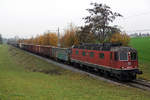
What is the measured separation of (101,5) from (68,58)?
37.1 ft

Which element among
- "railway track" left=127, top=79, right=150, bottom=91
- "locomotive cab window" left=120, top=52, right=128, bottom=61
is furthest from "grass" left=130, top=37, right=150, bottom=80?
"locomotive cab window" left=120, top=52, right=128, bottom=61

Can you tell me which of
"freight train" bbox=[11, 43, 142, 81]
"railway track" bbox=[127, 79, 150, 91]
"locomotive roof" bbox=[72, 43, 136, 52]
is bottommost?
"railway track" bbox=[127, 79, 150, 91]

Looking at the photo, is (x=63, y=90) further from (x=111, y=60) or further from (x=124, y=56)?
(x=124, y=56)

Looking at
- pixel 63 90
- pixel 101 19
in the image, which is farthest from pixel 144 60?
pixel 63 90

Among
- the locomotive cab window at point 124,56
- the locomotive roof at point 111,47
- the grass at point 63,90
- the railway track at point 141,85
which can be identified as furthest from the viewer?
the locomotive roof at point 111,47

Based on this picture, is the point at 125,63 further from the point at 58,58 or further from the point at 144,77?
the point at 58,58

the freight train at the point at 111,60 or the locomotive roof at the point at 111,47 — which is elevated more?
the locomotive roof at the point at 111,47

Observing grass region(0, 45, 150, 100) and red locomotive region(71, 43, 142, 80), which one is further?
red locomotive region(71, 43, 142, 80)

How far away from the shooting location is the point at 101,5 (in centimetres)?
3369

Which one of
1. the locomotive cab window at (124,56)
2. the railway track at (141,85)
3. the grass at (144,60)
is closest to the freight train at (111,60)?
the locomotive cab window at (124,56)

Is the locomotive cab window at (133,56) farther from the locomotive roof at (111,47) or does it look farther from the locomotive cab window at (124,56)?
the locomotive cab window at (124,56)

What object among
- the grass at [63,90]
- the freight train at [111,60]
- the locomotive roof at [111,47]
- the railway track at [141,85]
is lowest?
→ the railway track at [141,85]

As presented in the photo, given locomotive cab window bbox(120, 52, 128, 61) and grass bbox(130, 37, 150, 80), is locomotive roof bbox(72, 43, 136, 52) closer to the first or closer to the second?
locomotive cab window bbox(120, 52, 128, 61)

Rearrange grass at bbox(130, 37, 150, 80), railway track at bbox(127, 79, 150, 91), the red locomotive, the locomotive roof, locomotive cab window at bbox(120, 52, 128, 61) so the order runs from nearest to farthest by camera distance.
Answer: railway track at bbox(127, 79, 150, 91), the red locomotive, locomotive cab window at bbox(120, 52, 128, 61), the locomotive roof, grass at bbox(130, 37, 150, 80)
